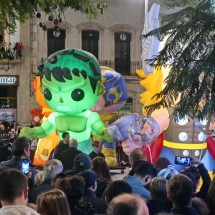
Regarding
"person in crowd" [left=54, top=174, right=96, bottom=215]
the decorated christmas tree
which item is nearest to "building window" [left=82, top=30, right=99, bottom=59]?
the decorated christmas tree

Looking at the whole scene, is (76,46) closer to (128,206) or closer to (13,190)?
(13,190)

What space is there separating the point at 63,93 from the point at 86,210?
6817 millimetres

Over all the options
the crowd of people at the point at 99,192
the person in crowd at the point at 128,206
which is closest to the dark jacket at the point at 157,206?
the crowd of people at the point at 99,192

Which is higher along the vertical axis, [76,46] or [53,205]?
[76,46]

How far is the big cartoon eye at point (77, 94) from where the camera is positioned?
11273 mm

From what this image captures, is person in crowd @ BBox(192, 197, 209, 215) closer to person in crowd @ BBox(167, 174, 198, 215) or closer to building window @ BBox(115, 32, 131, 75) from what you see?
person in crowd @ BBox(167, 174, 198, 215)

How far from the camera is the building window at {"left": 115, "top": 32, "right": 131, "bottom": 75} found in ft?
92.0

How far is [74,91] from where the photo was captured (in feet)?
37.0

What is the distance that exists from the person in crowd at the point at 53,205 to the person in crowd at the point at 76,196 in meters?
0.76

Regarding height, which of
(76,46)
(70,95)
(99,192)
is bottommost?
(99,192)

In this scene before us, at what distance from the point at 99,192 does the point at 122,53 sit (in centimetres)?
2241

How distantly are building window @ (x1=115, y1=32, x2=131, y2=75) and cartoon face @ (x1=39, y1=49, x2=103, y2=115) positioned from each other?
54.1 feet

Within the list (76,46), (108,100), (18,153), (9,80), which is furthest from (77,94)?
(76,46)

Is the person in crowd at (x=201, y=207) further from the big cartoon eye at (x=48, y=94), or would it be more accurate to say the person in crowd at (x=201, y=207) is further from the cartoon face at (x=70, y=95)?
the big cartoon eye at (x=48, y=94)
